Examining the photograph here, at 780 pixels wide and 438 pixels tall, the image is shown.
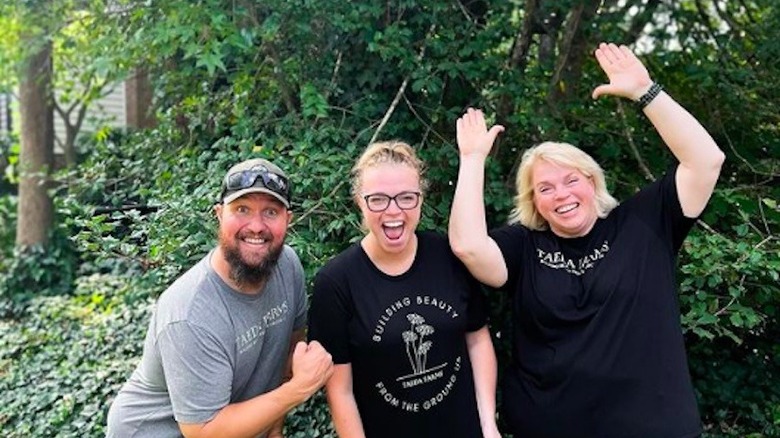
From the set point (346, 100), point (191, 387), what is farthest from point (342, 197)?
point (191, 387)

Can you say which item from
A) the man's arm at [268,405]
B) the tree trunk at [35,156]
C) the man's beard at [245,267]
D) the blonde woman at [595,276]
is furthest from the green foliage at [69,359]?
the blonde woman at [595,276]

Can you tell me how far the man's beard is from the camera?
8.09 feet

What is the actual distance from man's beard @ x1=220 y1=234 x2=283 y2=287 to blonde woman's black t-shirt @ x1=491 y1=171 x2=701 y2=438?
2.76 feet

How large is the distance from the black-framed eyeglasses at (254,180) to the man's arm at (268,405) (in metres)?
0.57

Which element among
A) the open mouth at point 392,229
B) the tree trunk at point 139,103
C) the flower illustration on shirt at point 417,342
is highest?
the tree trunk at point 139,103

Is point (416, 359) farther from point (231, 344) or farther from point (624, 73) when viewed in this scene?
point (624, 73)

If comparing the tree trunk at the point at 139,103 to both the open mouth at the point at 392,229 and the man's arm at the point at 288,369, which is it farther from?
the open mouth at the point at 392,229

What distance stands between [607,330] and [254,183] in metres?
1.31

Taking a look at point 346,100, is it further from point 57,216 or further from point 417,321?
point 57,216

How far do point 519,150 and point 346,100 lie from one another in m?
1.07

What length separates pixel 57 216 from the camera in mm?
8680

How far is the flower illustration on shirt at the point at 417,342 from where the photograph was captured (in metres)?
2.47

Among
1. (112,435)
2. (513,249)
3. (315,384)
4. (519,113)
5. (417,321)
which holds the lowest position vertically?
(112,435)

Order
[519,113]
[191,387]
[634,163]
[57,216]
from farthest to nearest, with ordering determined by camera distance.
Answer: [57,216]
[634,163]
[519,113]
[191,387]
